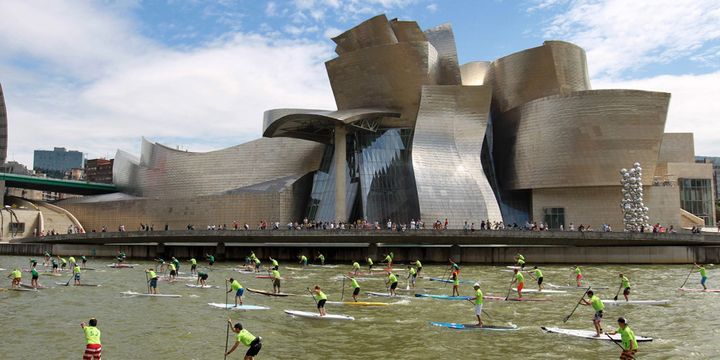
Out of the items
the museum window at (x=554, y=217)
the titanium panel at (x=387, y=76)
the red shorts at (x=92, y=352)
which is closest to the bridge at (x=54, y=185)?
the titanium panel at (x=387, y=76)

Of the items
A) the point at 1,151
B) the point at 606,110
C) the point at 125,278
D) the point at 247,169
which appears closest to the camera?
the point at 125,278

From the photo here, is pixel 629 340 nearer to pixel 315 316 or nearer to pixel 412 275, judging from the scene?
pixel 315 316

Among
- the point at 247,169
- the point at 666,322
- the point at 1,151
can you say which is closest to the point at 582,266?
the point at 666,322

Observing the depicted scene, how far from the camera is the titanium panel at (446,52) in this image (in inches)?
2499

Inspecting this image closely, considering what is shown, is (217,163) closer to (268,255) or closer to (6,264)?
(268,255)

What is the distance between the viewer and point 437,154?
189 feet

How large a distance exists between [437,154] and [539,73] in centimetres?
1630

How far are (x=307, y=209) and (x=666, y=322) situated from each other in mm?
46379

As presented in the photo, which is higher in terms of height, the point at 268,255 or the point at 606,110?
the point at 606,110

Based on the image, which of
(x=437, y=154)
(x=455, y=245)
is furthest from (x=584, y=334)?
→ (x=437, y=154)

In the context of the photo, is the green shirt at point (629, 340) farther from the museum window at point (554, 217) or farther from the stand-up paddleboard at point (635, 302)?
the museum window at point (554, 217)

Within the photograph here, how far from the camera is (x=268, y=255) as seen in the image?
5200cm

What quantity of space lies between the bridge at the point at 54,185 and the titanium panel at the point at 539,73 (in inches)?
2125

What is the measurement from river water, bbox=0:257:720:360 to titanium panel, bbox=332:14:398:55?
34991mm
